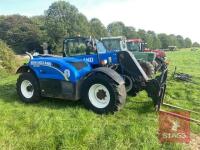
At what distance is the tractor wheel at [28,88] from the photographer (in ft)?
27.5

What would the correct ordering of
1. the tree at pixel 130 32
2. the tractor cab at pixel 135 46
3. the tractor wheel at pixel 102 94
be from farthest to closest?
1. the tree at pixel 130 32
2. the tractor cab at pixel 135 46
3. the tractor wheel at pixel 102 94

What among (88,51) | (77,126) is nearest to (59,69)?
(88,51)

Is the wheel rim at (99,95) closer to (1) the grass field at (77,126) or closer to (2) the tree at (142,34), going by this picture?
(1) the grass field at (77,126)

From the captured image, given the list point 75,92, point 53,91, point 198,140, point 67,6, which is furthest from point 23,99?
point 67,6

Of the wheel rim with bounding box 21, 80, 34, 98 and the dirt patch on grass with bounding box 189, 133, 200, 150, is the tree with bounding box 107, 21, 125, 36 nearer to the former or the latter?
the wheel rim with bounding box 21, 80, 34, 98

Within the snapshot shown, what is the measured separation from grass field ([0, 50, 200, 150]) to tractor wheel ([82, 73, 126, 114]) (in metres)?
0.21

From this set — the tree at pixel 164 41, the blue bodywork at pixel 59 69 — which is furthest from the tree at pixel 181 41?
the blue bodywork at pixel 59 69

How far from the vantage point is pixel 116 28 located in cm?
7931

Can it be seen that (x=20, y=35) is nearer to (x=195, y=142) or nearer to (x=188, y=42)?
(x=195, y=142)

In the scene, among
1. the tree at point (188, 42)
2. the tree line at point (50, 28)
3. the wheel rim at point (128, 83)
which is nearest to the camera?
the wheel rim at point (128, 83)

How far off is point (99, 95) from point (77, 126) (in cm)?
137

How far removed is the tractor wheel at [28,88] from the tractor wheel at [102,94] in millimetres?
1569

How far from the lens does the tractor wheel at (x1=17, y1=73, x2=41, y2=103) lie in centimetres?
838

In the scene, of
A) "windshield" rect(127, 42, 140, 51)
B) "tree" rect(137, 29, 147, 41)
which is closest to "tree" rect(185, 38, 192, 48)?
"tree" rect(137, 29, 147, 41)
